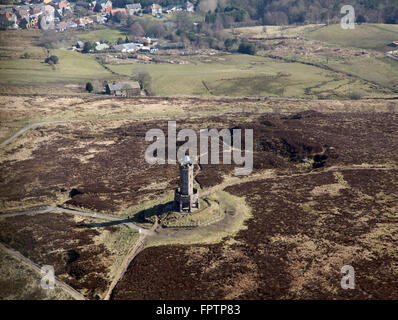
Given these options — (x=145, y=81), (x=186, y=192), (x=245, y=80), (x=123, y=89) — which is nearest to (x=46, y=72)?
(x=123, y=89)

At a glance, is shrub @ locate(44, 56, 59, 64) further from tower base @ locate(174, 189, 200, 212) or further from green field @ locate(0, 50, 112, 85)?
tower base @ locate(174, 189, 200, 212)

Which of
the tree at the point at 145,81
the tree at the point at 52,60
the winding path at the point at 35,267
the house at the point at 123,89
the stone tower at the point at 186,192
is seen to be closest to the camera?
the winding path at the point at 35,267

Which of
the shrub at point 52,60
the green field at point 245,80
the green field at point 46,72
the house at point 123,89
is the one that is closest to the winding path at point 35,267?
the house at point 123,89

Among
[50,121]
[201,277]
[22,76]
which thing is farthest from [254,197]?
[22,76]

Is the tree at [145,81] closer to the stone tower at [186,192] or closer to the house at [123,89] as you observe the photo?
the house at [123,89]

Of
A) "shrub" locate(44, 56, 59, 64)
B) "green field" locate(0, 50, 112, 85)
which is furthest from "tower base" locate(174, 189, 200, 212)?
"shrub" locate(44, 56, 59, 64)

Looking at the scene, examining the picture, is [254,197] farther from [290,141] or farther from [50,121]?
[50,121]
